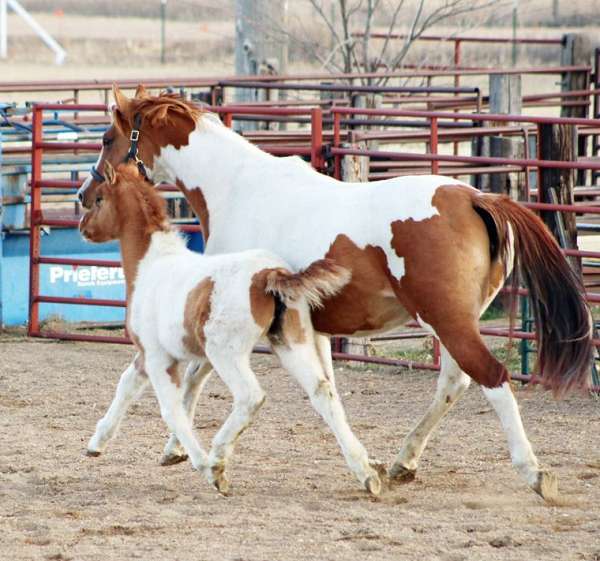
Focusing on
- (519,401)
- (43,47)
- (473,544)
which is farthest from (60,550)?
(43,47)

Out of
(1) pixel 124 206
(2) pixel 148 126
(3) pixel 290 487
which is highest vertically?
(2) pixel 148 126

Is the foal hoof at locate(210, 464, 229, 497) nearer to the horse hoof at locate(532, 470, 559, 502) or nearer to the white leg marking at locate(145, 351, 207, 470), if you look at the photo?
the white leg marking at locate(145, 351, 207, 470)

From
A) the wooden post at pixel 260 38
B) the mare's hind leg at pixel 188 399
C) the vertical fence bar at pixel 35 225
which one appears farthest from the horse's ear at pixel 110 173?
the wooden post at pixel 260 38

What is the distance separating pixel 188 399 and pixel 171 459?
27 centimetres

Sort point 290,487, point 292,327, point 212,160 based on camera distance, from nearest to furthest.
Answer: point 292,327 < point 290,487 < point 212,160

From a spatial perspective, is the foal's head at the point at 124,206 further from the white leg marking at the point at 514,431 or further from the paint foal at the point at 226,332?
the white leg marking at the point at 514,431

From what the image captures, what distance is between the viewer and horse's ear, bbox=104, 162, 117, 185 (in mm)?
5844

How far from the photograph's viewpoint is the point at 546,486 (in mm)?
5199

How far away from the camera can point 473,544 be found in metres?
4.67

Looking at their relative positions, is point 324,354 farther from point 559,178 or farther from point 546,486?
point 559,178

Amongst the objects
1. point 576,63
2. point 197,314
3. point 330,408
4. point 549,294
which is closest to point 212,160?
point 197,314

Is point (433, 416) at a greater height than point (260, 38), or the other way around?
point (260, 38)

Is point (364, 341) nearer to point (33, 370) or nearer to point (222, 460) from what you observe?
point (33, 370)

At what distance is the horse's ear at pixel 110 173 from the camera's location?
19.2 ft
